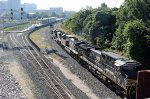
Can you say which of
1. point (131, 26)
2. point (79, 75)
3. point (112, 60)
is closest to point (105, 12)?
point (131, 26)

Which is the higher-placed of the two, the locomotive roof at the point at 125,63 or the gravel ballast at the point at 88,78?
the locomotive roof at the point at 125,63

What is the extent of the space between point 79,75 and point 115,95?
30.2 feet

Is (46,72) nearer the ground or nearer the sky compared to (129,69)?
nearer the ground

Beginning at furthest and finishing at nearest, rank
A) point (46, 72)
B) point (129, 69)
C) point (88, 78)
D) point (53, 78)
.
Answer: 1. point (46, 72)
2. point (88, 78)
3. point (53, 78)
4. point (129, 69)

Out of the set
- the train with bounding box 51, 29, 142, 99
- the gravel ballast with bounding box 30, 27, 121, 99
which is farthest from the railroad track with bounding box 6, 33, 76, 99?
the train with bounding box 51, 29, 142, 99

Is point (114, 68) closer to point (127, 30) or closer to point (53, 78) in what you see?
point (53, 78)

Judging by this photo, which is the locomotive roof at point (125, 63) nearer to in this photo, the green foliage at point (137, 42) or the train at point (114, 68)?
the train at point (114, 68)

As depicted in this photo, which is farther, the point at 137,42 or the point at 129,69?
the point at 137,42

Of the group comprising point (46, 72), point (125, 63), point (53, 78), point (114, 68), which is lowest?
point (46, 72)

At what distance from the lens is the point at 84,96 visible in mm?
29031

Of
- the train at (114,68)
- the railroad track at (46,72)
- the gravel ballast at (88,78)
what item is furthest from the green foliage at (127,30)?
the railroad track at (46,72)

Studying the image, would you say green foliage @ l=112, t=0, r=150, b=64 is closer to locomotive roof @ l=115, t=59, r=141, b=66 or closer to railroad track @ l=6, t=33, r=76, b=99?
railroad track @ l=6, t=33, r=76, b=99

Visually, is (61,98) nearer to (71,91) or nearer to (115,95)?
(71,91)

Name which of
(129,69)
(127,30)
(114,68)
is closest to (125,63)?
(129,69)
